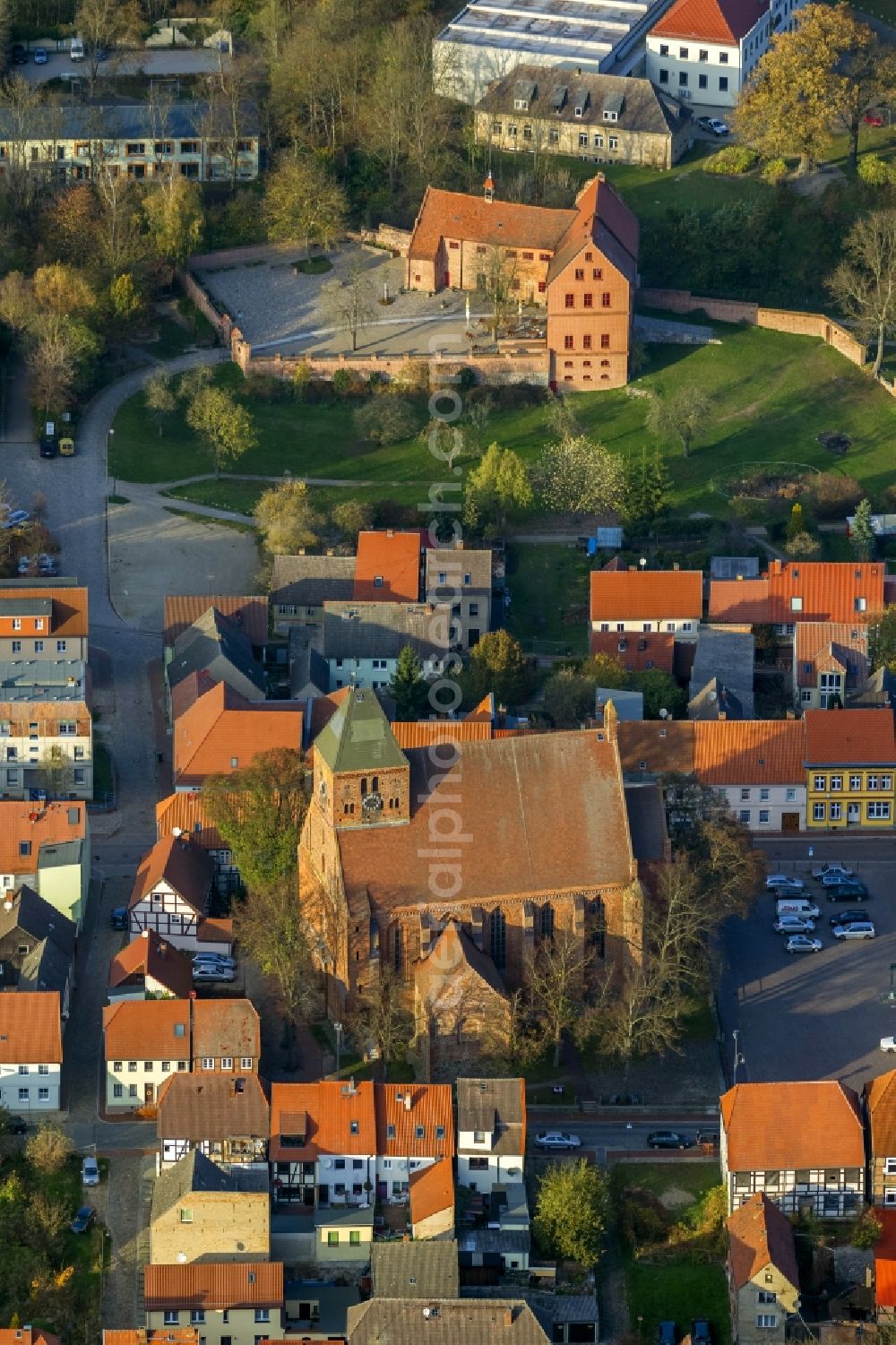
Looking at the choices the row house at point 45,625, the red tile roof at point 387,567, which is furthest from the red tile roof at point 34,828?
the red tile roof at point 387,567

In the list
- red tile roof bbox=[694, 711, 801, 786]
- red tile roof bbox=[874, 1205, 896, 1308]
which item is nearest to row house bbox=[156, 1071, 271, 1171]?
red tile roof bbox=[874, 1205, 896, 1308]

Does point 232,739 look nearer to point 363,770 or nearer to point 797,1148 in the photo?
point 363,770

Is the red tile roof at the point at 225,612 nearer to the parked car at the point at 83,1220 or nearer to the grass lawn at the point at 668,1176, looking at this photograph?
the parked car at the point at 83,1220

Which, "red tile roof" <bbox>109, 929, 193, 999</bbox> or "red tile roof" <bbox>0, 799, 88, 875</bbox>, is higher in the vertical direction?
"red tile roof" <bbox>0, 799, 88, 875</bbox>

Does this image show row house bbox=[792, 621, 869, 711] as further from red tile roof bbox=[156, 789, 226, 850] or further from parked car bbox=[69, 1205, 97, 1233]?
parked car bbox=[69, 1205, 97, 1233]

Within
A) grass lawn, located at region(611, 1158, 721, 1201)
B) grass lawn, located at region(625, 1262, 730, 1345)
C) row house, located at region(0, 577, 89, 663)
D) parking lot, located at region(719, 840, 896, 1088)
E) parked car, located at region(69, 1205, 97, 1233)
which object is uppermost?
row house, located at region(0, 577, 89, 663)

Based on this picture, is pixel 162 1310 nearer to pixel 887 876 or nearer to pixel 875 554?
pixel 887 876
